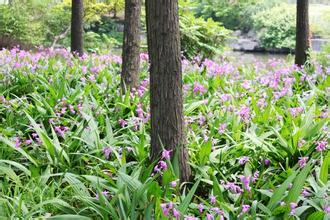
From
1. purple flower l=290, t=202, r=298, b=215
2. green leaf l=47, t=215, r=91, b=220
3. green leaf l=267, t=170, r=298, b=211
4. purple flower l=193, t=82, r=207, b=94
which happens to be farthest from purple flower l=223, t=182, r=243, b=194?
purple flower l=193, t=82, r=207, b=94

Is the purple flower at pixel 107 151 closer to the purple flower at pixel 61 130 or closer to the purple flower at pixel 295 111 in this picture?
the purple flower at pixel 61 130

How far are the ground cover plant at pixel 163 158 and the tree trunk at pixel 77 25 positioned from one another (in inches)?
102

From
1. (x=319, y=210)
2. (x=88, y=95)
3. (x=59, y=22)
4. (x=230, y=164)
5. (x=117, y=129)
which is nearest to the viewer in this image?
(x=319, y=210)

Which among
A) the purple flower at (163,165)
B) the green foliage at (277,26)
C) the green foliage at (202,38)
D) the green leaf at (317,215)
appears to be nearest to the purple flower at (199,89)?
the purple flower at (163,165)

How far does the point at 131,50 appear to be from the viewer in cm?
504

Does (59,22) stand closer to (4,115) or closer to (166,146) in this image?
(4,115)

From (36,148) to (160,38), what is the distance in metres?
1.18

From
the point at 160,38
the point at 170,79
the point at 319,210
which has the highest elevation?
the point at 160,38

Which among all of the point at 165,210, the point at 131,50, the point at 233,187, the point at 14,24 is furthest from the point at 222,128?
the point at 14,24

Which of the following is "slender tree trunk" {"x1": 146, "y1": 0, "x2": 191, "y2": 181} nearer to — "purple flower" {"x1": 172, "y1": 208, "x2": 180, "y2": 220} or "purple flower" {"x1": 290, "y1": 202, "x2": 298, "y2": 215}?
"purple flower" {"x1": 172, "y1": 208, "x2": 180, "y2": 220}

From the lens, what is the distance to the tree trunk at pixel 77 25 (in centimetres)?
759

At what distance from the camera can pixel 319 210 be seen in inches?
90.1

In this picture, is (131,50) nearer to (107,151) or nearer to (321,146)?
(107,151)

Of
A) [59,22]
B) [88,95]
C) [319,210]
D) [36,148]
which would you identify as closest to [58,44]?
[59,22]
